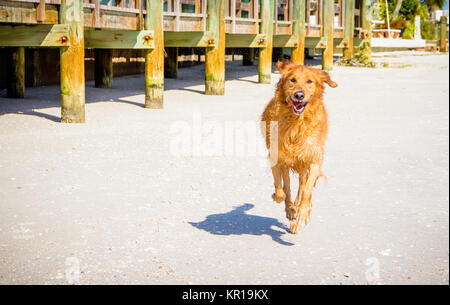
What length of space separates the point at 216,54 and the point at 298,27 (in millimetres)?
5481

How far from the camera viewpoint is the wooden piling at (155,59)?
12162 mm

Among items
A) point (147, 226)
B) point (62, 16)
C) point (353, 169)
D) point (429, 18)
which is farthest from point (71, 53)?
point (429, 18)

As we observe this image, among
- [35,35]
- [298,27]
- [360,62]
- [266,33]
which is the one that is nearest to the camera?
[35,35]

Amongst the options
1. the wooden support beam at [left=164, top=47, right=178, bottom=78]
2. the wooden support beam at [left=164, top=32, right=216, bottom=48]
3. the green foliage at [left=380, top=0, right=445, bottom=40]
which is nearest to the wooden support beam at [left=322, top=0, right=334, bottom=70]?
the wooden support beam at [left=164, top=47, right=178, bottom=78]

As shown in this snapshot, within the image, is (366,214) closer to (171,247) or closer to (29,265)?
(171,247)

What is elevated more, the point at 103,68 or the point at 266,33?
the point at 266,33

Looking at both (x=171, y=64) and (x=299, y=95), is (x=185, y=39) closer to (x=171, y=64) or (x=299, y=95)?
(x=171, y=64)

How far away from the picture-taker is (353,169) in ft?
23.7

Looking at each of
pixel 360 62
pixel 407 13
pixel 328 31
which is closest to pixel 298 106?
pixel 328 31

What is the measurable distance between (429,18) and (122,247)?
5520 cm

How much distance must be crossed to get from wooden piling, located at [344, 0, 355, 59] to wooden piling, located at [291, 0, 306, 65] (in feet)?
17.5

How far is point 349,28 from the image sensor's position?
24844 mm
